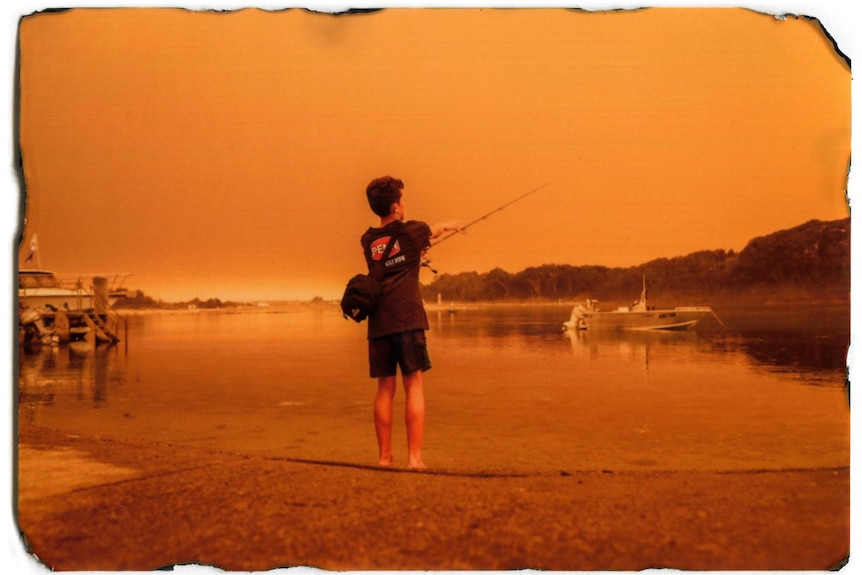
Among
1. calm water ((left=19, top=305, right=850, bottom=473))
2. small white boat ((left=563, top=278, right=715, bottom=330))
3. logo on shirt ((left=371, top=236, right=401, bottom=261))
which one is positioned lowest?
calm water ((left=19, top=305, right=850, bottom=473))

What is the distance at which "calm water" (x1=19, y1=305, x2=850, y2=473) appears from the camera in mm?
3902

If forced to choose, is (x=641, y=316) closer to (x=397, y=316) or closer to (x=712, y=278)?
(x=712, y=278)

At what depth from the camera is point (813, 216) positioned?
160 inches

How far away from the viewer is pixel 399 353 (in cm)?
333

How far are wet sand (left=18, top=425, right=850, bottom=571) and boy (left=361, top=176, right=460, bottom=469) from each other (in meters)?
0.24

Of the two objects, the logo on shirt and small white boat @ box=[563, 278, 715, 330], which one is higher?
the logo on shirt

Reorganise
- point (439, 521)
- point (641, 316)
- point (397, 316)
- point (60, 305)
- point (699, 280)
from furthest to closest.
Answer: point (641, 316), point (60, 305), point (699, 280), point (397, 316), point (439, 521)

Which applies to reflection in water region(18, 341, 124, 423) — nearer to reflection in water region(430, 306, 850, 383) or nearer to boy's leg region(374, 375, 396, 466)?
boy's leg region(374, 375, 396, 466)

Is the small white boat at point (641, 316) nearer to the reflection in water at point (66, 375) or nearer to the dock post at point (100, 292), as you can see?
the dock post at point (100, 292)

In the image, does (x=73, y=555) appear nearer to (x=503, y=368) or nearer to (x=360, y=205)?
(x=360, y=205)

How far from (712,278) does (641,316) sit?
56cm

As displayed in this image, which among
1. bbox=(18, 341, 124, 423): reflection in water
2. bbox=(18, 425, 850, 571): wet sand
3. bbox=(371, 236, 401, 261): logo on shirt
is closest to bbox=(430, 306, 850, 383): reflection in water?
bbox=(371, 236, 401, 261): logo on shirt

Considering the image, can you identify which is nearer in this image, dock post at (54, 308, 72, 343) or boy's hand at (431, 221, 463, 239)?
boy's hand at (431, 221, 463, 239)

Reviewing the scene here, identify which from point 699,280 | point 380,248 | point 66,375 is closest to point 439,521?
point 380,248
